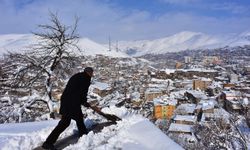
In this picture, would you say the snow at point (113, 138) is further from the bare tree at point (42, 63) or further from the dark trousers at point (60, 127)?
the bare tree at point (42, 63)

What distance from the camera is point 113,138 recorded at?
6.70 m

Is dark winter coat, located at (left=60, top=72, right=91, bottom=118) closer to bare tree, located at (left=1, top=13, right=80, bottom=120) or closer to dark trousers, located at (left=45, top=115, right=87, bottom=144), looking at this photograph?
dark trousers, located at (left=45, top=115, right=87, bottom=144)

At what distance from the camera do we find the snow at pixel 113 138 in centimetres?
622

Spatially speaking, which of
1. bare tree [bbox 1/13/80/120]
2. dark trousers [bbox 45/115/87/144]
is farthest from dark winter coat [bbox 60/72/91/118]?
bare tree [bbox 1/13/80/120]

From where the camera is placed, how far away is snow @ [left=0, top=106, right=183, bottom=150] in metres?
6.22

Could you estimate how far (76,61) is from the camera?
13492mm

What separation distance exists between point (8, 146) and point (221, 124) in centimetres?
1129

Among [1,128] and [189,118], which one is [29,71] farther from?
[189,118]

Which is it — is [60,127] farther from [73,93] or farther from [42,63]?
[42,63]

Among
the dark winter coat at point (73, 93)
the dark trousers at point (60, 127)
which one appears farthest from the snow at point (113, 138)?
A: the dark winter coat at point (73, 93)

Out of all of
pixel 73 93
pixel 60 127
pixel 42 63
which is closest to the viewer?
pixel 60 127

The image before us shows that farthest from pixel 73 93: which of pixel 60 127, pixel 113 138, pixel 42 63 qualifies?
pixel 42 63

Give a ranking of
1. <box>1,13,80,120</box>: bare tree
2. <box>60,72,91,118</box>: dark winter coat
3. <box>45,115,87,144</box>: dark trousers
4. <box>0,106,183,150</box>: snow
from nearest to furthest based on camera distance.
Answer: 1. <box>0,106,183,150</box>: snow
2. <box>45,115,87,144</box>: dark trousers
3. <box>60,72,91,118</box>: dark winter coat
4. <box>1,13,80,120</box>: bare tree

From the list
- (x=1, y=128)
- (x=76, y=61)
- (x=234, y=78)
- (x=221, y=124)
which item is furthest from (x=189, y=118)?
(x=234, y=78)
